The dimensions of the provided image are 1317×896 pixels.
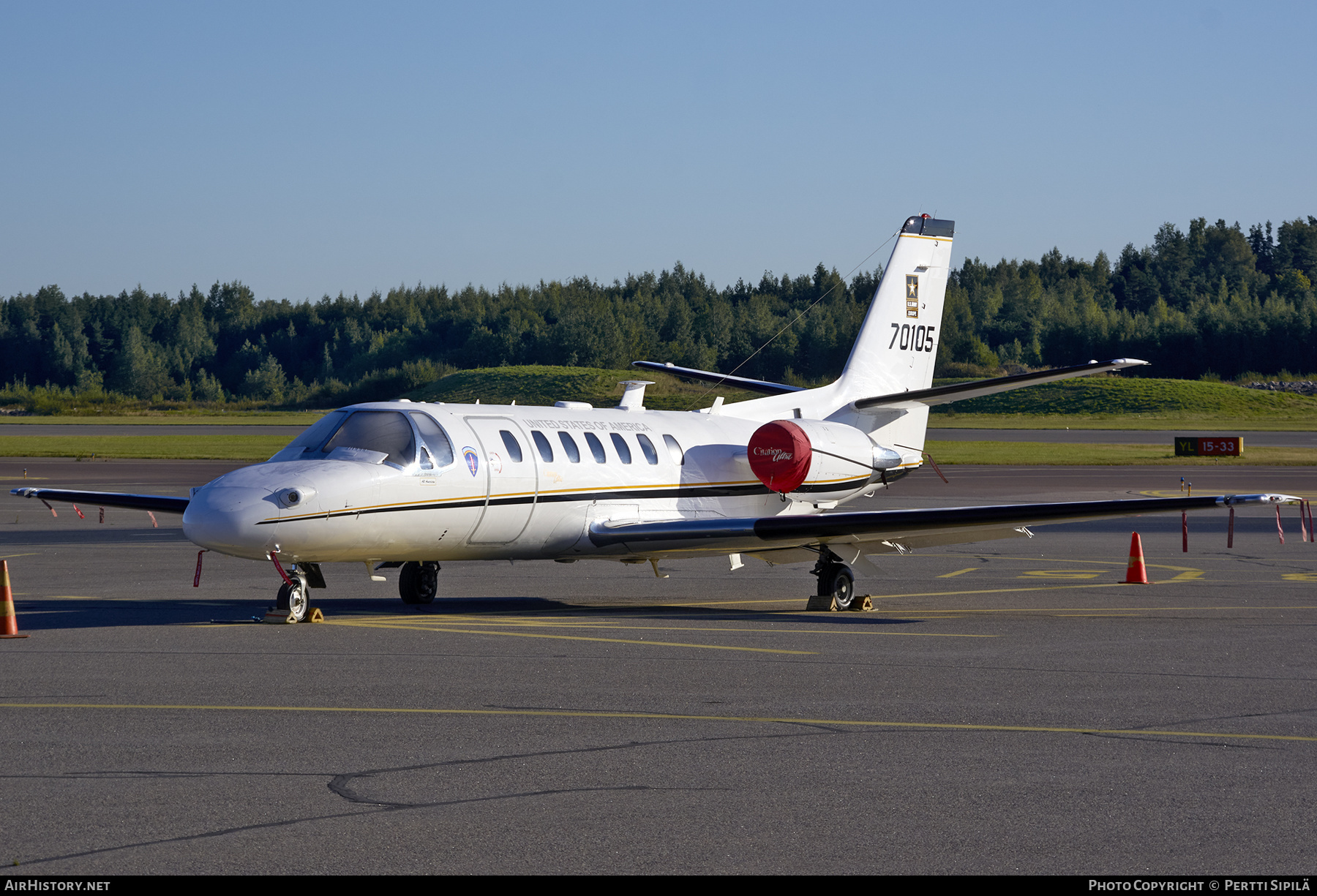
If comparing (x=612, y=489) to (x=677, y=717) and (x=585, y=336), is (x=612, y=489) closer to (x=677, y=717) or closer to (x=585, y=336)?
(x=677, y=717)

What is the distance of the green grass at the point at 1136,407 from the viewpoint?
103m

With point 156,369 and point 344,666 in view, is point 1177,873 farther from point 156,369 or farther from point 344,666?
point 156,369

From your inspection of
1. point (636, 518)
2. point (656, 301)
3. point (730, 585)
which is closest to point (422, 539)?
point (636, 518)

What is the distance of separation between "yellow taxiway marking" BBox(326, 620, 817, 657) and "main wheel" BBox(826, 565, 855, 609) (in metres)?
4.22

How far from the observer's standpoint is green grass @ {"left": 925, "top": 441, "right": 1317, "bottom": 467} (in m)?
54.9

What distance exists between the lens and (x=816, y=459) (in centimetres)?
1981

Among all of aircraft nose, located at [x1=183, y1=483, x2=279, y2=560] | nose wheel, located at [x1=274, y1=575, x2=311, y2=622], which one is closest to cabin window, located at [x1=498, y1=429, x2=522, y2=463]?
nose wheel, located at [x1=274, y1=575, x2=311, y2=622]

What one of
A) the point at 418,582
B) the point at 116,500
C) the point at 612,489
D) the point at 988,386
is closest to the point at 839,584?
the point at 612,489

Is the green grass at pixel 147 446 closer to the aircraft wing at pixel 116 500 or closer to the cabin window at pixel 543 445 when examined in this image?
the aircraft wing at pixel 116 500

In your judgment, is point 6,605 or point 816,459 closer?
point 6,605

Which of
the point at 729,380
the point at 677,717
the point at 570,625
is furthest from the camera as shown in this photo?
the point at 729,380

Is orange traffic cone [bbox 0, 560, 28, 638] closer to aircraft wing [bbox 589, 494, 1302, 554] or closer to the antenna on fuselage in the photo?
aircraft wing [bbox 589, 494, 1302, 554]

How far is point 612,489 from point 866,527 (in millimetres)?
3493

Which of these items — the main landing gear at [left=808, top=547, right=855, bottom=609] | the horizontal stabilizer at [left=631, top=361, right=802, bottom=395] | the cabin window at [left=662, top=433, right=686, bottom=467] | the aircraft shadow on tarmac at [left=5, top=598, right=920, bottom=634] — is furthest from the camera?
the horizontal stabilizer at [left=631, top=361, right=802, bottom=395]
